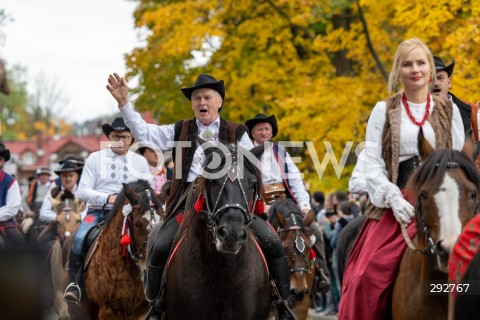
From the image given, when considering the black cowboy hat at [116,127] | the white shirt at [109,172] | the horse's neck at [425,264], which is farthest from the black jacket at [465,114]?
the black cowboy hat at [116,127]

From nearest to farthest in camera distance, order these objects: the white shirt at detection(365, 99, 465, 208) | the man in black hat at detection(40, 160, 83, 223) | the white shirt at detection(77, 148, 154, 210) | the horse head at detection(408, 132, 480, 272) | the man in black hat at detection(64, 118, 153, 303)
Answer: the horse head at detection(408, 132, 480, 272) → the white shirt at detection(365, 99, 465, 208) → the man in black hat at detection(64, 118, 153, 303) → the white shirt at detection(77, 148, 154, 210) → the man in black hat at detection(40, 160, 83, 223)

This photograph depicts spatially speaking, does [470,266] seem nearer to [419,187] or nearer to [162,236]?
[419,187]

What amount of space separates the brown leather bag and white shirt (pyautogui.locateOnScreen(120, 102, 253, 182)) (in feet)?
13.8

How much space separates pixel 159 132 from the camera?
768 cm

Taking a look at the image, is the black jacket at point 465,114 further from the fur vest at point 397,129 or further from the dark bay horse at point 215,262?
the dark bay horse at point 215,262

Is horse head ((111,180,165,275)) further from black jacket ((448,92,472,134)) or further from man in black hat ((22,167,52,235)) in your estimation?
man in black hat ((22,167,52,235))

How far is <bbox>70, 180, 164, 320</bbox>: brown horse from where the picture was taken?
10391mm

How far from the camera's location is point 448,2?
583 inches

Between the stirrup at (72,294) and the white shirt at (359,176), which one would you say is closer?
the white shirt at (359,176)

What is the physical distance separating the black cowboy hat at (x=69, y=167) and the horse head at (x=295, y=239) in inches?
226

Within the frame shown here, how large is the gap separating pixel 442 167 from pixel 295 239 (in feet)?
21.4

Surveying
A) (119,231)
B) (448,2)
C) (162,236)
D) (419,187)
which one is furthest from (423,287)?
(448,2)

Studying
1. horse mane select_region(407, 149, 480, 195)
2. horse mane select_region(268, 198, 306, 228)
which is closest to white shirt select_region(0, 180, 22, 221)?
horse mane select_region(268, 198, 306, 228)

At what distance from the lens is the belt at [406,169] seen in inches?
239
